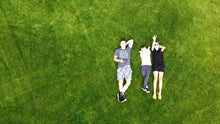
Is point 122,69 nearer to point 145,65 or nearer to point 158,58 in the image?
point 145,65

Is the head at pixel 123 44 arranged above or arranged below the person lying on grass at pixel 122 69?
above

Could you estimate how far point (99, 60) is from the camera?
5.94 metres

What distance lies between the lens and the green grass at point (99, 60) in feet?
18.5

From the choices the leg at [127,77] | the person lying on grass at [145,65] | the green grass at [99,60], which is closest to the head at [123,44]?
the green grass at [99,60]

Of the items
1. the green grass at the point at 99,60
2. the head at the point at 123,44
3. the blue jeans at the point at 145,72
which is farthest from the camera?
the blue jeans at the point at 145,72

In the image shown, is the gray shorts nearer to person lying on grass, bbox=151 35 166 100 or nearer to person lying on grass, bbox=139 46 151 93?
person lying on grass, bbox=139 46 151 93

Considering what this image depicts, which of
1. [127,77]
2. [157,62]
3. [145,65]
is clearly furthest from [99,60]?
[157,62]

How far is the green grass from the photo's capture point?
5652mm

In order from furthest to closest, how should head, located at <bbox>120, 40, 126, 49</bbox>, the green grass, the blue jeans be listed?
1. the blue jeans
2. head, located at <bbox>120, 40, 126, 49</bbox>
3. the green grass

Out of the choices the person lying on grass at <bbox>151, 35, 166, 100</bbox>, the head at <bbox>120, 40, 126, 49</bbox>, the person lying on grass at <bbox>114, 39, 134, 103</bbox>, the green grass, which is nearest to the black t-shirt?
the person lying on grass at <bbox>151, 35, 166, 100</bbox>

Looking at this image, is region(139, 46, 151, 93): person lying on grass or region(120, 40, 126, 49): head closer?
region(120, 40, 126, 49): head

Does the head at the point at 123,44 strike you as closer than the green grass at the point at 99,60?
No

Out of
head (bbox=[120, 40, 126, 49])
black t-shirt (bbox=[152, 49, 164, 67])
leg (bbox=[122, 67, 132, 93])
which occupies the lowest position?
leg (bbox=[122, 67, 132, 93])

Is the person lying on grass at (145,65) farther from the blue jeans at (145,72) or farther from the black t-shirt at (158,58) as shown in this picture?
the black t-shirt at (158,58)
